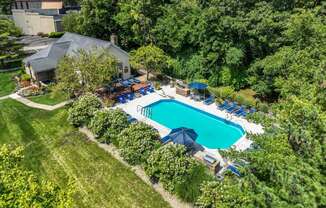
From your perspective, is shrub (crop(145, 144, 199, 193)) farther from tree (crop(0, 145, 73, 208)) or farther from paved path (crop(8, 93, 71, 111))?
paved path (crop(8, 93, 71, 111))

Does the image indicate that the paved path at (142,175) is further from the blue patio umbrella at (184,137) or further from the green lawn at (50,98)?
the green lawn at (50,98)

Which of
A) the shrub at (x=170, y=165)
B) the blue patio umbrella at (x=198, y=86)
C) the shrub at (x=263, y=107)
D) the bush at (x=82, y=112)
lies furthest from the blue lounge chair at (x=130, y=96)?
the shrub at (x=263, y=107)

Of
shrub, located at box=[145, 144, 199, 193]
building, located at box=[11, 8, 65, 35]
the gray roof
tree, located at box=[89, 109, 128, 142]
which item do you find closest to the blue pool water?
tree, located at box=[89, 109, 128, 142]

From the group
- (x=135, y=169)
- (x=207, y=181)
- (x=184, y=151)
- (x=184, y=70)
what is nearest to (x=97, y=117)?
(x=135, y=169)

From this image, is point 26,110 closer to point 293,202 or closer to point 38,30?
point 293,202

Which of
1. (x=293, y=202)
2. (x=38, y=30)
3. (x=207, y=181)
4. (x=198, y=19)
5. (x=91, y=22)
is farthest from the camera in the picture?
(x=38, y=30)

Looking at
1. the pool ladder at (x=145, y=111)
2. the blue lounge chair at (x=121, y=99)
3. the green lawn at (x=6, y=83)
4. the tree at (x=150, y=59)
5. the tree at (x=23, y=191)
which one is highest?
the tree at (x=23, y=191)
